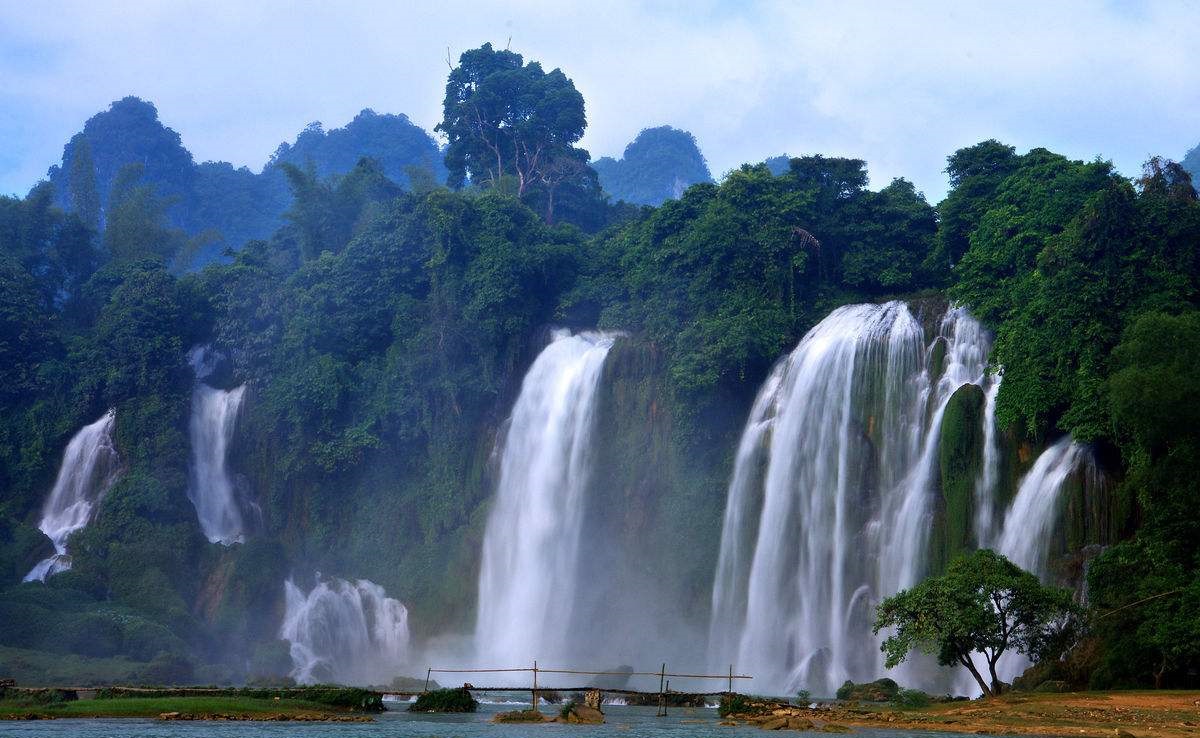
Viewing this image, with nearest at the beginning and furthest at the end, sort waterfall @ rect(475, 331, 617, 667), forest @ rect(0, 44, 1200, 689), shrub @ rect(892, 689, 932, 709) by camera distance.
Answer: shrub @ rect(892, 689, 932, 709) < forest @ rect(0, 44, 1200, 689) < waterfall @ rect(475, 331, 617, 667)

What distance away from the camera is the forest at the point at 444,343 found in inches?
1178

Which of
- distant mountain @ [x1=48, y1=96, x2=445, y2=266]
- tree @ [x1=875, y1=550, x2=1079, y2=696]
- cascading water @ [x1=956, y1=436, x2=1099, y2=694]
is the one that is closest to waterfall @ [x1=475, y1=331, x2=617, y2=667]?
cascading water @ [x1=956, y1=436, x2=1099, y2=694]

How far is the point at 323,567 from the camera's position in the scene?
46.2 meters

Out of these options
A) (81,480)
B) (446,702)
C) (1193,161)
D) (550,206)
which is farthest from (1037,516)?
(1193,161)

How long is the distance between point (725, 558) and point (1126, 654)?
13.4 metres

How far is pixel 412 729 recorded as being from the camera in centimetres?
2323

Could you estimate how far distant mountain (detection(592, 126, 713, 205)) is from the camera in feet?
354

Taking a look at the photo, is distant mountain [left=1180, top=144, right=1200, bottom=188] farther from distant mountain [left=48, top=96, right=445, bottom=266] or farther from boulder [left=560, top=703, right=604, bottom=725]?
boulder [left=560, top=703, right=604, bottom=725]

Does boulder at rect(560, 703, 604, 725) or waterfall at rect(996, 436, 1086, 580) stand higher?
waterfall at rect(996, 436, 1086, 580)

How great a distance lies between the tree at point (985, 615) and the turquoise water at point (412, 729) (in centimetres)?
305

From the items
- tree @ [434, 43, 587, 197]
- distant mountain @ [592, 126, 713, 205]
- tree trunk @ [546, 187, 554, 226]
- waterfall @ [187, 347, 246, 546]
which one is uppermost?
distant mountain @ [592, 126, 713, 205]

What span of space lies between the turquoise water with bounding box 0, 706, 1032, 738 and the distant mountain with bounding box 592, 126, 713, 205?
8277 centimetres

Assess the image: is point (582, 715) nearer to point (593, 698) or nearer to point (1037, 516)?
point (593, 698)

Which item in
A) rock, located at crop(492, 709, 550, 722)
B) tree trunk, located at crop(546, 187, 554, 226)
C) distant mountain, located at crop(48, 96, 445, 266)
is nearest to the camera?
rock, located at crop(492, 709, 550, 722)
